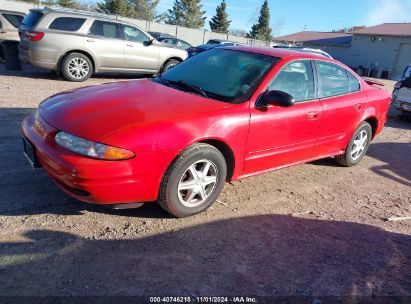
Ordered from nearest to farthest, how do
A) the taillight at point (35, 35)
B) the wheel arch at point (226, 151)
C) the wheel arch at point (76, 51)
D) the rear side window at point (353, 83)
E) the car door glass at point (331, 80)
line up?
the wheel arch at point (226, 151) < the car door glass at point (331, 80) < the rear side window at point (353, 83) < the taillight at point (35, 35) < the wheel arch at point (76, 51)

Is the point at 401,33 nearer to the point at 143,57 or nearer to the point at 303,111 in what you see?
the point at 143,57

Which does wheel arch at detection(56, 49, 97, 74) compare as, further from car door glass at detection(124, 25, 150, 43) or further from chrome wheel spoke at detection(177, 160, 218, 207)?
chrome wheel spoke at detection(177, 160, 218, 207)

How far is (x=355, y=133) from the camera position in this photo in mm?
5391

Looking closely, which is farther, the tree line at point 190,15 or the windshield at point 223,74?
the tree line at point 190,15

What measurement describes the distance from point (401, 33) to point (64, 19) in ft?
105

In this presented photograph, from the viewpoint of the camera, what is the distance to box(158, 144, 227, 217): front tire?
330cm

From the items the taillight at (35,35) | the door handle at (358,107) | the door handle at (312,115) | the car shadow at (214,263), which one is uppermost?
the taillight at (35,35)

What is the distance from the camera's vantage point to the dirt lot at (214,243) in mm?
2686

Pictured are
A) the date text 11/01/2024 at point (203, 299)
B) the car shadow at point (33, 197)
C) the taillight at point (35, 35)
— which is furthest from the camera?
the taillight at point (35, 35)

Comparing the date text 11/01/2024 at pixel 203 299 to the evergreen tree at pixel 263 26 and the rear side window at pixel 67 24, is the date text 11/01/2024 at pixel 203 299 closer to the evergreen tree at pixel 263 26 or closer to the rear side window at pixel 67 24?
the rear side window at pixel 67 24

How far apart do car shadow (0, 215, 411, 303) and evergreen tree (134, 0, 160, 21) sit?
57475 millimetres

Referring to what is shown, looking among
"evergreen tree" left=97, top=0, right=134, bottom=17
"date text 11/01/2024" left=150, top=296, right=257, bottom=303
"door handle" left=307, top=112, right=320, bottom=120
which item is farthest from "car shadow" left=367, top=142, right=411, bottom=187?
"evergreen tree" left=97, top=0, right=134, bottom=17

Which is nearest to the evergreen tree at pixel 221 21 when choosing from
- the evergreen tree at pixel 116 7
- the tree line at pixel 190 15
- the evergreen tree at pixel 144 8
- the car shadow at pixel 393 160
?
the tree line at pixel 190 15

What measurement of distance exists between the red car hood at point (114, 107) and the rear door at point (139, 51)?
7.17 metres
